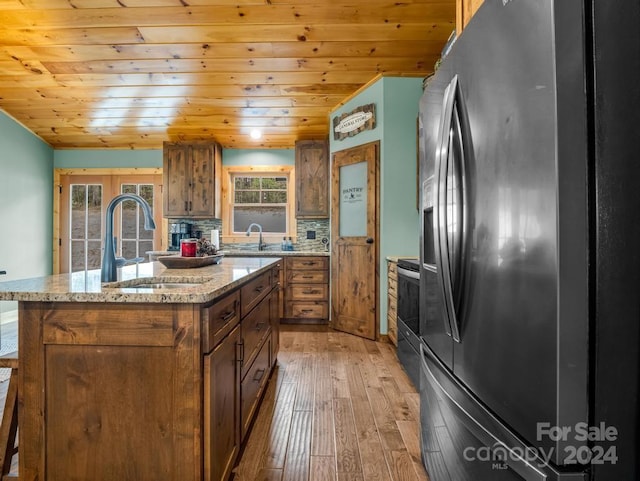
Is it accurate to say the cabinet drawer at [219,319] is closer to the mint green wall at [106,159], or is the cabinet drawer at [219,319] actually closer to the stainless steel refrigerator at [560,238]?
the stainless steel refrigerator at [560,238]

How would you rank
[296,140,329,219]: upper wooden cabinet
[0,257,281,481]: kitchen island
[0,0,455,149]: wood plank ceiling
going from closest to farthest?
[0,257,281,481]: kitchen island
[0,0,455,149]: wood plank ceiling
[296,140,329,219]: upper wooden cabinet

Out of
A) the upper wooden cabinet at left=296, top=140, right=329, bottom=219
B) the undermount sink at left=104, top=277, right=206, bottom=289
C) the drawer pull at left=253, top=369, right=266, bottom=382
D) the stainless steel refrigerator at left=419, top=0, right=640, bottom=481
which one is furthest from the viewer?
the upper wooden cabinet at left=296, top=140, right=329, bottom=219

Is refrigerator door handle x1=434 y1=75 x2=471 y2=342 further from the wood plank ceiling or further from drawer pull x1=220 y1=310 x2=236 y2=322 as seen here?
the wood plank ceiling

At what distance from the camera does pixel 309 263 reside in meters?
4.30

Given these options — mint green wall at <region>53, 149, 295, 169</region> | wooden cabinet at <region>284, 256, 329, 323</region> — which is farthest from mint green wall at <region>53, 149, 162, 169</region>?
wooden cabinet at <region>284, 256, 329, 323</region>

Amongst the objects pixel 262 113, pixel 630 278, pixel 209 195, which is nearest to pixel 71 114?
pixel 209 195

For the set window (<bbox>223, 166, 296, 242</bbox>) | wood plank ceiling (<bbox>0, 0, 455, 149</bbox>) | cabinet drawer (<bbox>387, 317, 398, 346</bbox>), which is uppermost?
wood plank ceiling (<bbox>0, 0, 455, 149</bbox>)

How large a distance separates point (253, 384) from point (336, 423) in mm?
564

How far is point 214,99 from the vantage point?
400 centimetres

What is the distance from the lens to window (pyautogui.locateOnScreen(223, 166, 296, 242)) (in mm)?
5113

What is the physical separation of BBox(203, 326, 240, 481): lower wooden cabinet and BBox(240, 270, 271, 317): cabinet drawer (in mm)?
169

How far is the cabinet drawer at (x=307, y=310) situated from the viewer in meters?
4.29

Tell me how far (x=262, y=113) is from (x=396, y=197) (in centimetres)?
207

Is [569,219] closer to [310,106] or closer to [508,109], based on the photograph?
[508,109]
